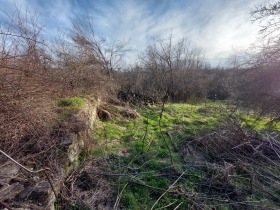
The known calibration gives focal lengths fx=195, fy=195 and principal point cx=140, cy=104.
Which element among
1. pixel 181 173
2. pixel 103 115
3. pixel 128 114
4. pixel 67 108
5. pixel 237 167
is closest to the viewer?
pixel 181 173

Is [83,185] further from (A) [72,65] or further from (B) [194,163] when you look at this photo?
(A) [72,65]

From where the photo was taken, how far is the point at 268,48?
330 inches

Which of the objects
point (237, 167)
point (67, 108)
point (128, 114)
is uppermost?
point (67, 108)

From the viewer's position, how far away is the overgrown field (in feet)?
11.4

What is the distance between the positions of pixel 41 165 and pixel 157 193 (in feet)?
7.18

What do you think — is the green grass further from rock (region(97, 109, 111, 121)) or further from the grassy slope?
rock (region(97, 109, 111, 121))

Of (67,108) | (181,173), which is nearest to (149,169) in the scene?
(181,173)

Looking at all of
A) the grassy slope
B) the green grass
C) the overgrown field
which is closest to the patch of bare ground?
the overgrown field

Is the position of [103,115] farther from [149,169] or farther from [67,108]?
[149,169]

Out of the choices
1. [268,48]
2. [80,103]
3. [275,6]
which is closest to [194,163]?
→ [80,103]

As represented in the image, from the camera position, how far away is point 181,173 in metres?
4.35

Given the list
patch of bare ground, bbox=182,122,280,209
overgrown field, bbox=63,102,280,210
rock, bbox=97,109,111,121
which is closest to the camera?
overgrown field, bbox=63,102,280,210

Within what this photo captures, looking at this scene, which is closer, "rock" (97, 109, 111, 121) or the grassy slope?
the grassy slope

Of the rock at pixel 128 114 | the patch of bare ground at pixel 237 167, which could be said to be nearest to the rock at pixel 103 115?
the rock at pixel 128 114
